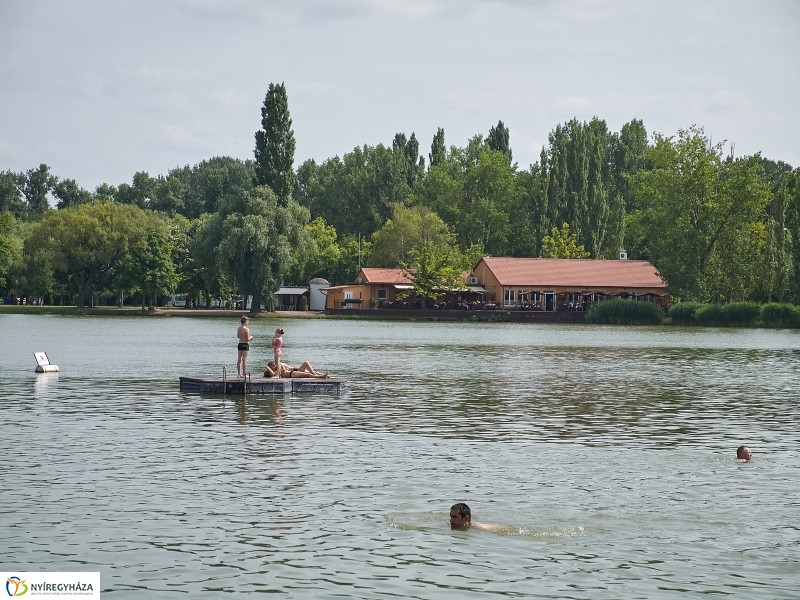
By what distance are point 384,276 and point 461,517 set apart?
390 feet

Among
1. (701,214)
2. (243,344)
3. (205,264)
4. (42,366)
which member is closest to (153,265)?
(205,264)

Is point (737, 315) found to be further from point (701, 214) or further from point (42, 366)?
point (42, 366)

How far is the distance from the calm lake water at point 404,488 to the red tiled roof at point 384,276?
93.8 m

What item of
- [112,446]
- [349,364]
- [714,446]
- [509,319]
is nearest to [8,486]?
[112,446]

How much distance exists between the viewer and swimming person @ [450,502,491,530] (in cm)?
1508

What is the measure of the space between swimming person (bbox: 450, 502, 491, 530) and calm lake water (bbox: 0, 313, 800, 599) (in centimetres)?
29

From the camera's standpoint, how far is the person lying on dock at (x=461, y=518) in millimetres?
15078

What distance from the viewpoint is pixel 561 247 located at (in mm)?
134125

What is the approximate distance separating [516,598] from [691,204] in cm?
10890

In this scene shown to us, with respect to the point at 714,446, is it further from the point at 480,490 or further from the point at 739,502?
the point at 480,490

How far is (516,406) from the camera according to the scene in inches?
1237

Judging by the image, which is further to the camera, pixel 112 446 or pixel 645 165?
pixel 645 165

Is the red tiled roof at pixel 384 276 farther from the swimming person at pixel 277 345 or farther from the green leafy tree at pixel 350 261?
the swimming person at pixel 277 345

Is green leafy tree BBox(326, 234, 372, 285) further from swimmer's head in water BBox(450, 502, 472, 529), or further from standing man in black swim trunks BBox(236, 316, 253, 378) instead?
swimmer's head in water BBox(450, 502, 472, 529)
